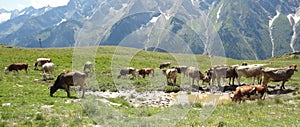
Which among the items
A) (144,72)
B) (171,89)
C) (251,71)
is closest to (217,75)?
(251,71)

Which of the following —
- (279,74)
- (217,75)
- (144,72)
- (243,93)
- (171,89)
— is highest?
(144,72)

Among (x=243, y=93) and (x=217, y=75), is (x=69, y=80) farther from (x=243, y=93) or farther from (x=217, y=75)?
(x=217, y=75)

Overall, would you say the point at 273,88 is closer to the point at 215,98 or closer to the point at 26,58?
the point at 215,98

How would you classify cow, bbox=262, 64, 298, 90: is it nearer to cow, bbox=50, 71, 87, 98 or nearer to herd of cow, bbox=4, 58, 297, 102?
herd of cow, bbox=4, 58, 297, 102

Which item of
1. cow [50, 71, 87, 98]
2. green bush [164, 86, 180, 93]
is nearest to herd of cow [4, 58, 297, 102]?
cow [50, 71, 87, 98]

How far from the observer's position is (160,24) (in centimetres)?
1852

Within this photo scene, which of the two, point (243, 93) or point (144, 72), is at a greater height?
point (144, 72)

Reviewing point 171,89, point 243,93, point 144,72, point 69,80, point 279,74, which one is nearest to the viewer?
point 243,93

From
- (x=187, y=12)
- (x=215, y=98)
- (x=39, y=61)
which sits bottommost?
(x=215, y=98)

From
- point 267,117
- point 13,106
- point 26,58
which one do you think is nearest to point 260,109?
point 267,117

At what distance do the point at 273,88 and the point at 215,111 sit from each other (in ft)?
42.2

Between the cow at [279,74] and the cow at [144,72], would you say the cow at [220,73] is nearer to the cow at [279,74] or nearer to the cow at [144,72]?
the cow at [279,74]

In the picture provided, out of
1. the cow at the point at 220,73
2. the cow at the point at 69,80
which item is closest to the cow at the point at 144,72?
the cow at the point at 220,73

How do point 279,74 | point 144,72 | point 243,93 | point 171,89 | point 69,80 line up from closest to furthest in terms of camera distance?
point 243,93 < point 69,80 < point 279,74 < point 171,89 < point 144,72
